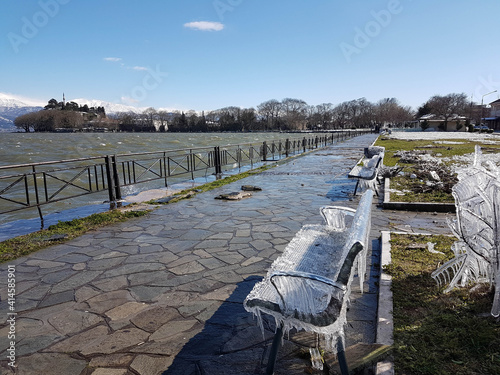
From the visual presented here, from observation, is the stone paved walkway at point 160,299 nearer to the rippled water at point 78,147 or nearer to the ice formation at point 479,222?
the ice formation at point 479,222

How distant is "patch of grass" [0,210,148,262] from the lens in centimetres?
431

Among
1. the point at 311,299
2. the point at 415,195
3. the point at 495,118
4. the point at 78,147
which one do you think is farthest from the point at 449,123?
the point at 311,299

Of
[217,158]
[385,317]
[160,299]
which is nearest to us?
[385,317]

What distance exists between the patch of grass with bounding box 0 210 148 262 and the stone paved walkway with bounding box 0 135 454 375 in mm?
212

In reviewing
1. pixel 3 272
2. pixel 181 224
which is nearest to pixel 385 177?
pixel 181 224

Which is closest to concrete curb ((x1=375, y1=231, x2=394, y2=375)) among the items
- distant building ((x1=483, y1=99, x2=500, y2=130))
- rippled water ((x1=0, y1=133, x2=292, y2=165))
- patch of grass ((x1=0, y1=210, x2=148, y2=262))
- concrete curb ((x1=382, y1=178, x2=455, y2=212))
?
concrete curb ((x1=382, y1=178, x2=455, y2=212))

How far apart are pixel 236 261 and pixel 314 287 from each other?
6.85ft

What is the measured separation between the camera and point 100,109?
552 ft

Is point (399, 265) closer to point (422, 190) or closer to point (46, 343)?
point (46, 343)

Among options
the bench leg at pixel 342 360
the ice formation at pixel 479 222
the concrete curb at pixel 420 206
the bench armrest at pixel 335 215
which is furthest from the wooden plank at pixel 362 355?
the concrete curb at pixel 420 206

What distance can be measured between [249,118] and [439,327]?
13210 centimetres

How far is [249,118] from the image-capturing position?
132 meters

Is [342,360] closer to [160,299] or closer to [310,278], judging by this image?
[310,278]

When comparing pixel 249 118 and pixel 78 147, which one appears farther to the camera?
pixel 249 118
